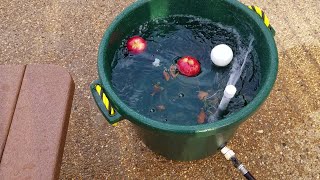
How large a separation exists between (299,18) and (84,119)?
6.47 feet

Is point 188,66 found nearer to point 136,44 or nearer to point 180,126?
point 136,44

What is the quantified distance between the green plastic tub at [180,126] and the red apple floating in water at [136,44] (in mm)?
56

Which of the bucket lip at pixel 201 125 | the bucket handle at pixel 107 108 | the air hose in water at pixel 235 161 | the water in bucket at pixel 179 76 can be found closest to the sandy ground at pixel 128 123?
the air hose in water at pixel 235 161

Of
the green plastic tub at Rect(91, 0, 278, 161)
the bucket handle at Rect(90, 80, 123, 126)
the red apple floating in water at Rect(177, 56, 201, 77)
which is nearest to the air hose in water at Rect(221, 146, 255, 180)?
the green plastic tub at Rect(91, 0, 278, 161)

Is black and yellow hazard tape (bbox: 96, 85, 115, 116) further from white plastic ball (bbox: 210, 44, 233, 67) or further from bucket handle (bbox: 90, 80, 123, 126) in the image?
white plastic ball (bbox: 210, 44, 233, 67)

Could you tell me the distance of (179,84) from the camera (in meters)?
2.19

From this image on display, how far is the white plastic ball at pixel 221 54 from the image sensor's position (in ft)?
7.02

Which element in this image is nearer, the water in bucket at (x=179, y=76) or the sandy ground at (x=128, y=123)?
the water in bucket at (x=179, y=76)

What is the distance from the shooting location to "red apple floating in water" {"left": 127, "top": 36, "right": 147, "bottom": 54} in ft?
7.32

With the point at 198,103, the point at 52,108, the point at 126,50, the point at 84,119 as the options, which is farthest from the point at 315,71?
the point at 52,108

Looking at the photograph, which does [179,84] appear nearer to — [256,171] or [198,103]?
[198,103]

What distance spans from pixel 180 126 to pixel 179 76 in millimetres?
589

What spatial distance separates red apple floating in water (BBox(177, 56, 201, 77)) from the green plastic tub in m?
0.33

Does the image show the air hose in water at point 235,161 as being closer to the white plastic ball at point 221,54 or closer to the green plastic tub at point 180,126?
the green plastic tub at point 180,126
